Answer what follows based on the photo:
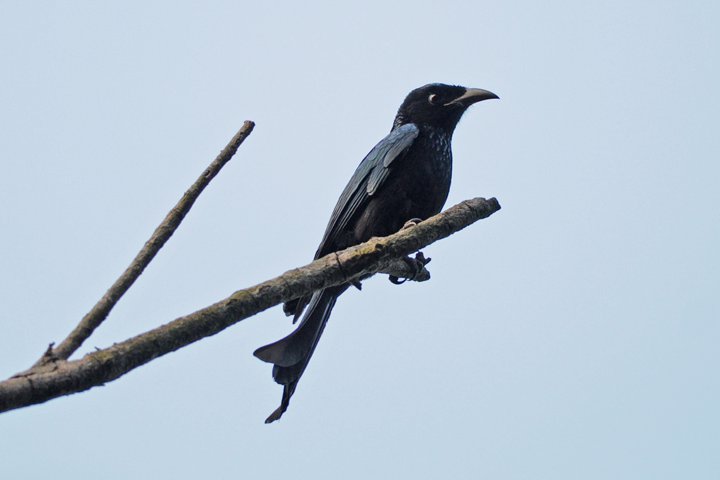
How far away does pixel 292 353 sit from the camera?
5.17 metres

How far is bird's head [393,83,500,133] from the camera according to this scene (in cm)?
747

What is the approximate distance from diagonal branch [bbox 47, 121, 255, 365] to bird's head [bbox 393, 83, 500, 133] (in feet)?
11.1

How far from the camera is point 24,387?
2.79 meters

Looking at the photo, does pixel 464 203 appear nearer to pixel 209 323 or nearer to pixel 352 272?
pixel 352 272

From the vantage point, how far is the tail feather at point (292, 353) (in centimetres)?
494

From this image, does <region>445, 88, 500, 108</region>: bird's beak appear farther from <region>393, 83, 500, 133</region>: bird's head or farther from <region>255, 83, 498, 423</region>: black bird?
<region>255, 83, 498, 423</region>: black bird

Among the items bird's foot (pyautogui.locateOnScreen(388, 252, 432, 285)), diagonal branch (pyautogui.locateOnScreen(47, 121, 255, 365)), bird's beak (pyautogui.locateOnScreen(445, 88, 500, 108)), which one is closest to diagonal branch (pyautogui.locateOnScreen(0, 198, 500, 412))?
diagonal branch (pyautogui.locateOnScreen(47, 121, 255, 365))

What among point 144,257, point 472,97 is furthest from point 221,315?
point 472,97

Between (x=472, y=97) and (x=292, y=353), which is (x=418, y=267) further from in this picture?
(x=472, y=97)

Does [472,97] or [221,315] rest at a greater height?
[472,97]

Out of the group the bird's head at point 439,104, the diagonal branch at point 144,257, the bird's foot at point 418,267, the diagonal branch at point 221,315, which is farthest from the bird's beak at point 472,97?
the diagonal branch at point 144,257

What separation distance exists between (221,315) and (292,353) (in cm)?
179

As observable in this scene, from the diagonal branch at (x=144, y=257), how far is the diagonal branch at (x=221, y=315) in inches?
5.7

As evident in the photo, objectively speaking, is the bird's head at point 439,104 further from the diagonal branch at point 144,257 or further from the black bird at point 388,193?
the diagonal branch at point 144,257
